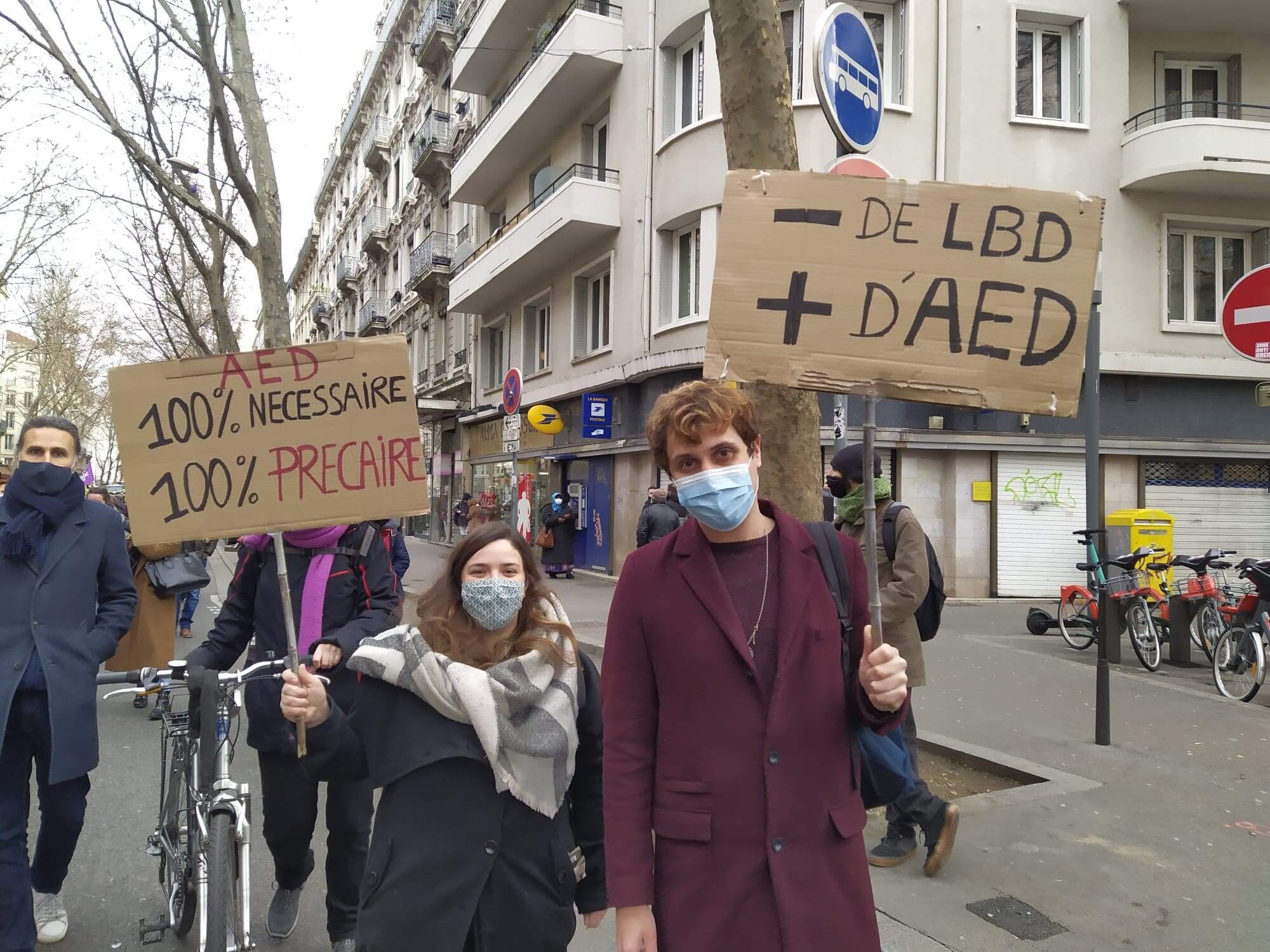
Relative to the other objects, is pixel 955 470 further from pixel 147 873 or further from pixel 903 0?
pixel 147 873

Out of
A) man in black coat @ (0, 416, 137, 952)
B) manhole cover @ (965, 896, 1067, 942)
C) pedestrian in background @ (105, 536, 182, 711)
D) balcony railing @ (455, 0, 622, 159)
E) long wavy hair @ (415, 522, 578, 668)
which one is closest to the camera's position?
long wavy hair @ (415, 522, 578, 668)

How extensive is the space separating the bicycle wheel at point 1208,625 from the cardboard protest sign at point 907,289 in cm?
819

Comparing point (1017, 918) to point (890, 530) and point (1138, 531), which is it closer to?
point (890, 530)

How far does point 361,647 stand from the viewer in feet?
7.48

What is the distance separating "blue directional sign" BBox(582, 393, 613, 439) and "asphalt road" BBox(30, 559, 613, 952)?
11735 millimetres

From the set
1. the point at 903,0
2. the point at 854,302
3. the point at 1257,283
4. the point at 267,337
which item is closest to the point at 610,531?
the point at 267,337

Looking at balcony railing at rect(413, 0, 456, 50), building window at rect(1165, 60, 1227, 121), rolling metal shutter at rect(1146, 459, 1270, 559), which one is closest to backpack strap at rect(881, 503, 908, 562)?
rolling metal shutter at rect(1146, 459, 1270, 559)

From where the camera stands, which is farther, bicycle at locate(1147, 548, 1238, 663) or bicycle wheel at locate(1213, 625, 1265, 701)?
bicycle at locate(1147, 548, 1238, 663)

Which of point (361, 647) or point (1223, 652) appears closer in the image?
point (361, 647)

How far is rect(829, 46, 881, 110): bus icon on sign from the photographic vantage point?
5.18m

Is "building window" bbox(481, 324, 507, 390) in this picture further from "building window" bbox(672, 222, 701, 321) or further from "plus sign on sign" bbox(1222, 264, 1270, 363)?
"plus sign on sign" bbox(1222, 264, 1270, 363)

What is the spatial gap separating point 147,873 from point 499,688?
126 inches

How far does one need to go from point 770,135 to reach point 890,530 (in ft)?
7.66

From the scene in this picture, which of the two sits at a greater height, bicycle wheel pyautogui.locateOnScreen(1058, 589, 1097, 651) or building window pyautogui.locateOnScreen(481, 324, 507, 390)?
building window pyautogui.locateOnScreen(481, 324, 507, 390)
